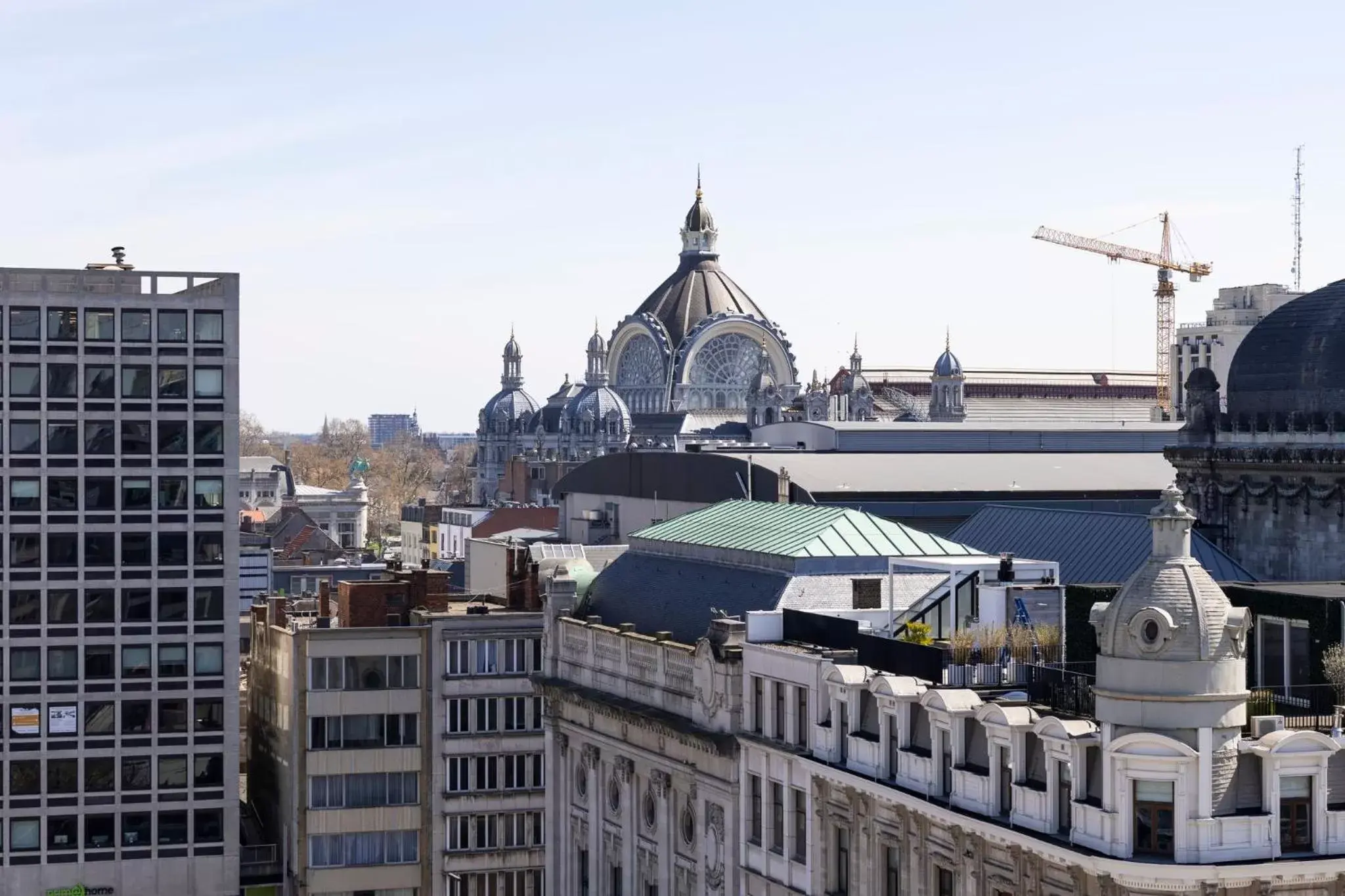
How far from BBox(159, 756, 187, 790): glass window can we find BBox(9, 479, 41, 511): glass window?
10629 millimetres

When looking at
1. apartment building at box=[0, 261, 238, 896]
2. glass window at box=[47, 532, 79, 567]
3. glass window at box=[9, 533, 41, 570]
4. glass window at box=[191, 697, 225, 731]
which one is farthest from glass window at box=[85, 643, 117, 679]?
glass window at box=[9, 533, 41, 570]

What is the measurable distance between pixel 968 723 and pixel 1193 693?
22.2ft

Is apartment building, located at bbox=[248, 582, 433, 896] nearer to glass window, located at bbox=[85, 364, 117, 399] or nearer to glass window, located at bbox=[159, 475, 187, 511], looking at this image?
glass window, located at bbox=[159, 475, 187, 511]

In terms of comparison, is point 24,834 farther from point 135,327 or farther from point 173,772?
point 135,327

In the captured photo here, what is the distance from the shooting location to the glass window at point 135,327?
86938 millimetres

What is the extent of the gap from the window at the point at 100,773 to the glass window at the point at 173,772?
174cm

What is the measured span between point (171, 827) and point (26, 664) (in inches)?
328

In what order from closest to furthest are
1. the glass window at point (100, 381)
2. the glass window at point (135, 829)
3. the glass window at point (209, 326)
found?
the glass window at point (135, 829)
the glass window at point (100, 381)
the glass window at point (209, 326)

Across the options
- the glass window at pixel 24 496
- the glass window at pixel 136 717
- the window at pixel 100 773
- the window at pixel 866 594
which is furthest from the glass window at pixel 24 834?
the window at pixel 866 594

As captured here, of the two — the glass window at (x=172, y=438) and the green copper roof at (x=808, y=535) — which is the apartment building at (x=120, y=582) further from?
the green copper roof at (x=808, y=535)

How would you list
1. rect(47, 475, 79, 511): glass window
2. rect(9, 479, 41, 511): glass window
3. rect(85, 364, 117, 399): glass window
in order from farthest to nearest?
rect(85, 364, 117, 399): glass window → rect(47, 475, 79, 511): glass window → rect(9, 479, 41, 511): glass window

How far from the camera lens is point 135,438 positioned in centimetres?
8688

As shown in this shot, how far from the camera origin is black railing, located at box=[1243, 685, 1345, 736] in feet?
147

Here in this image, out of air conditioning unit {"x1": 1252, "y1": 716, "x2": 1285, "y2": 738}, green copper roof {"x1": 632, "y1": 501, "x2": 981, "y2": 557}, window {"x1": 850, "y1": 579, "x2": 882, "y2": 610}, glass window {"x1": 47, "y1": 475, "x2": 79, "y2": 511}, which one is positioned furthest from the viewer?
glass window {"x1": 47, "y1": 475, "x2": 79, "y2": 511}
